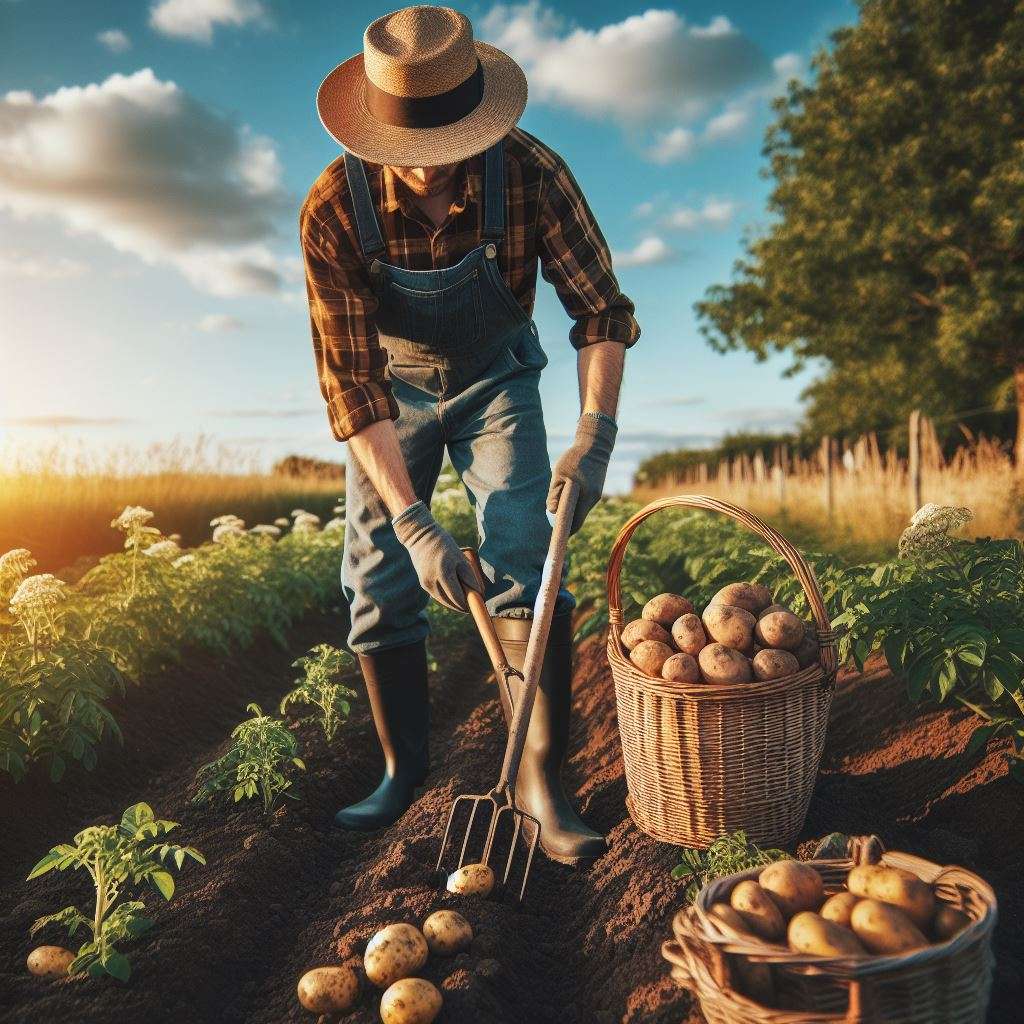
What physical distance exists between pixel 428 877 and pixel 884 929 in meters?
1.20

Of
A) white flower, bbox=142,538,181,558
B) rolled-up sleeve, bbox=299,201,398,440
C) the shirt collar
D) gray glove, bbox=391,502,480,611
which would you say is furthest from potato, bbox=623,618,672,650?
white flower, bbox=142,538,181,558

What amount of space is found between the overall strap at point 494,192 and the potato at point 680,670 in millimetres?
1360

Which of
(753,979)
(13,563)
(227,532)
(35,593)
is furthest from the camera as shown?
(227,532)

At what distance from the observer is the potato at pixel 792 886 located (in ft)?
6.07

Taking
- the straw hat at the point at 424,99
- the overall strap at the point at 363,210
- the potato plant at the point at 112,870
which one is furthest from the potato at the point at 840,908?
the overall strap at the point at 363,210

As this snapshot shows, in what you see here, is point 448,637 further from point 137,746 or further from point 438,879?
point 438,879

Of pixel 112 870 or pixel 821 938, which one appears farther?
pixel 112 870

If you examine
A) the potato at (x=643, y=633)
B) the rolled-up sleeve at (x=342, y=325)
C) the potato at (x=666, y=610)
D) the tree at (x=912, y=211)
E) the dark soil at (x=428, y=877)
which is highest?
the tree at (x=912, y=211)

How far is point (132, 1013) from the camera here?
208cm

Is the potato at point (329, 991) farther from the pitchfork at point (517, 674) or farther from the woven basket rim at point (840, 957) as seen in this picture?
the woven basket rim at point (840, 957)

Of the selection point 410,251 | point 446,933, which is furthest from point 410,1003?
point 410,251

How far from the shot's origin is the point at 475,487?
304 centimetres

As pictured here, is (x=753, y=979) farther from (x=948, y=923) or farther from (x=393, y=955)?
(x=393, y=955)

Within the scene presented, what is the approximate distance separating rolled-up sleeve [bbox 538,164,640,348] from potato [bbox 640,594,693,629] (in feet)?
2.66
